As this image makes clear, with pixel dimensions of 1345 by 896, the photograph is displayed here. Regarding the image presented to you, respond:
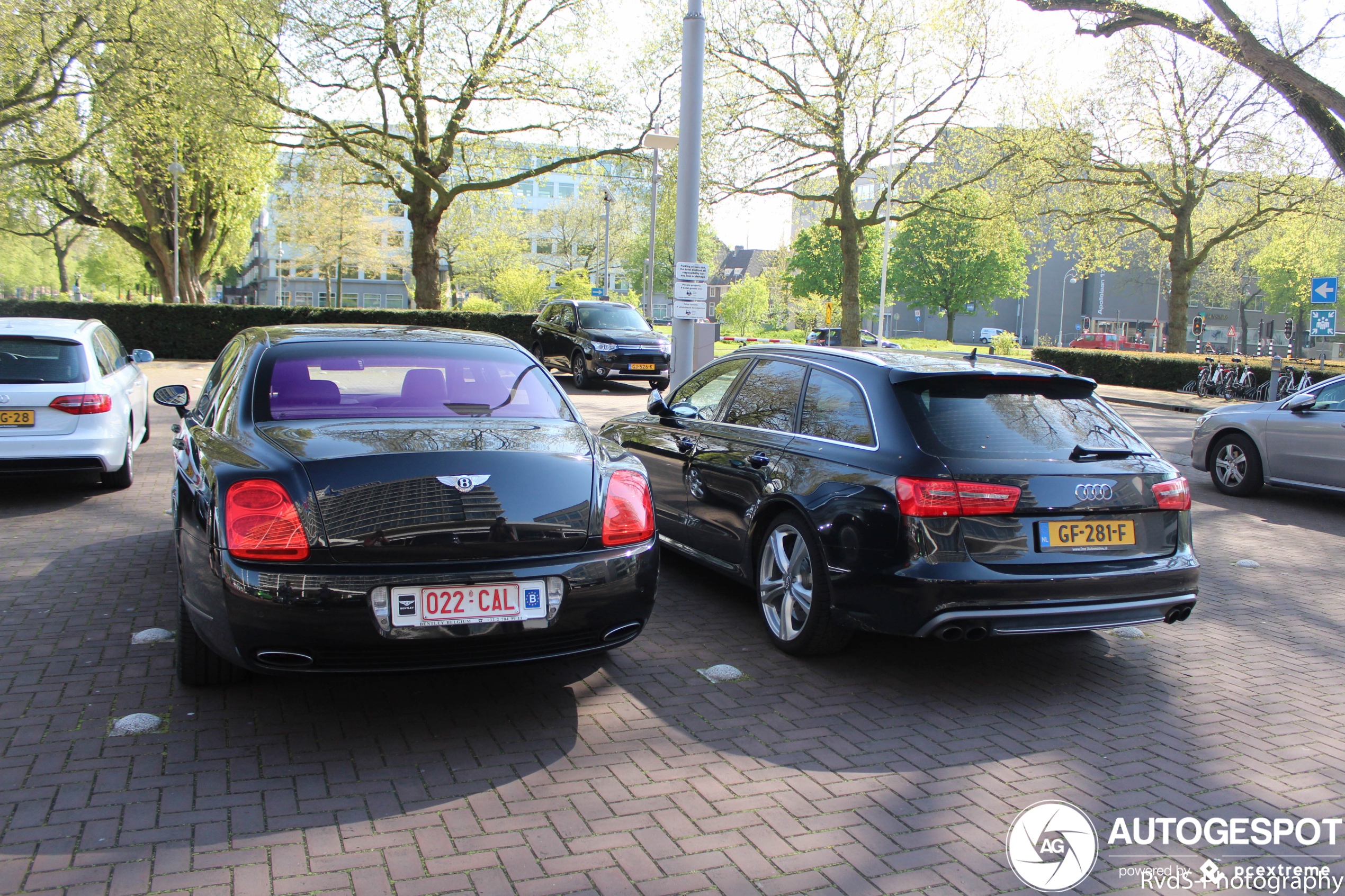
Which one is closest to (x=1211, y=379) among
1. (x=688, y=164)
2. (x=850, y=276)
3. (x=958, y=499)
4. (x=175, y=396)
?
(x=850, y=276)

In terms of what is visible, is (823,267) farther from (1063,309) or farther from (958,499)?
(958,499)

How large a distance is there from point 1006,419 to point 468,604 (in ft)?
8.35

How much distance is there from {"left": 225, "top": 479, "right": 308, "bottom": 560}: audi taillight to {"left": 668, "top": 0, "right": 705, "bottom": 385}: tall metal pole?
7.75 m

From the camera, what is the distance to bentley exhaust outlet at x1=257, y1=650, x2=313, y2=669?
3342 millimetres

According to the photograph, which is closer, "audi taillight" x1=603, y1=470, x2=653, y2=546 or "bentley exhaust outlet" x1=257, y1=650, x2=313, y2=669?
"bentley exhaust outlet" x1=257, y1=650, x2=313, y2=669

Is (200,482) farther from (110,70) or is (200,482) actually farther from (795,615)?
(110,70)

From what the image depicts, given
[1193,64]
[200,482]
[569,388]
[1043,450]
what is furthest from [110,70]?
[1193,64]

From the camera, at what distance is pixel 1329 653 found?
5176 millimetres

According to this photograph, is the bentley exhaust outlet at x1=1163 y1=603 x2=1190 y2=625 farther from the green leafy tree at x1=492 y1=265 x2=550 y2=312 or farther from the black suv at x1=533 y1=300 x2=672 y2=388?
the green leafy tree at x1=492 y1=265 x2=550 y2=312

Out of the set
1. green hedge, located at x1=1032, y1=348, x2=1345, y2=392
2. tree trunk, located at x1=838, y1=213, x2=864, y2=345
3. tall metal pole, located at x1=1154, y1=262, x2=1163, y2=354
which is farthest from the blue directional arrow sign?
tall metal pole, located at x1=1154, y1=262, x2=1163, y2=354

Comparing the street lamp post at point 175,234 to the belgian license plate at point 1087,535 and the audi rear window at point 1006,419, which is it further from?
the belgian license plate at point 1087,535

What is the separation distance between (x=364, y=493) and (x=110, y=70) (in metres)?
25.1

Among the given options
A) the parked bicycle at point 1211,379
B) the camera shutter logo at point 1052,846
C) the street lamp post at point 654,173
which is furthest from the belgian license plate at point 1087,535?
the parked bicycle at point 1211,379

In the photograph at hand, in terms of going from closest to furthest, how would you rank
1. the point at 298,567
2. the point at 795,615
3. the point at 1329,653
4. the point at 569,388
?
the point at 298,567
the point at 795,615
the point at 1329,653
the point at 569,388
